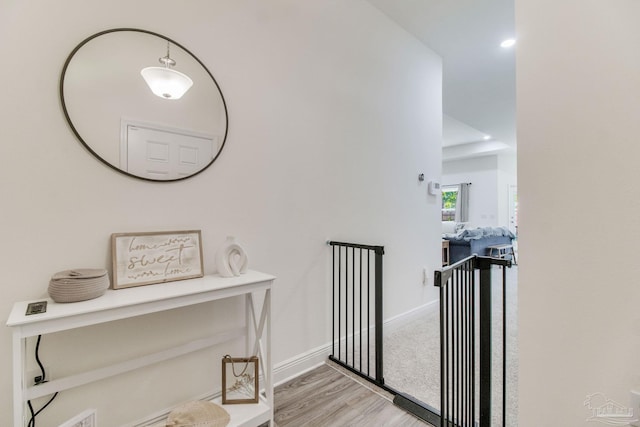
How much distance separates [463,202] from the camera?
28.8 feet

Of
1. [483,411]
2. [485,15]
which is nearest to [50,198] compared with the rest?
[483,411]

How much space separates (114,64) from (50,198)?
70cm

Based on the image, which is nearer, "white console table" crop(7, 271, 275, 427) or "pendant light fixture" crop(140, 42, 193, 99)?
"white console table" crop(7, 271, 275, 427)

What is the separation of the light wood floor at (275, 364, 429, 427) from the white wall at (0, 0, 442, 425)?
0.28m

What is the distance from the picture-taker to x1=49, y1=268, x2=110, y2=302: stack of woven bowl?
106cm

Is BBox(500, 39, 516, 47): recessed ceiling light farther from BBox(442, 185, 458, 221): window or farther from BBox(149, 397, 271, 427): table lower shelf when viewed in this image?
BBox(442, 185, 458, 221): window

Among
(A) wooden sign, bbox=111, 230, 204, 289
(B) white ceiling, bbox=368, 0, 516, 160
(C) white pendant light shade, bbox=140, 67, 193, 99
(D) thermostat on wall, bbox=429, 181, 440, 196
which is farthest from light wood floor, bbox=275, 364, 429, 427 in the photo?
(B) white ceiling, bbox=368, 0, 516, 160

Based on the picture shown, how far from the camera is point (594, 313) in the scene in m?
0.86

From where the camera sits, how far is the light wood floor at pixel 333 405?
1.52 metres

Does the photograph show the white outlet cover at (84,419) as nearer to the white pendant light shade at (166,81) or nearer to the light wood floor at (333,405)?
the light wood floor at (333,405)

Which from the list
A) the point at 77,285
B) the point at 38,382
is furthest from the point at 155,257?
the point at 38,382

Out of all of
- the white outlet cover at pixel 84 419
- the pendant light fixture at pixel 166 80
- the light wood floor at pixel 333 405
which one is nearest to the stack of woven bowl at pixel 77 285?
the white outlet cover at pixel 84 419

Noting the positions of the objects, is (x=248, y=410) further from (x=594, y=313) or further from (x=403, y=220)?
(x=403, y=220)

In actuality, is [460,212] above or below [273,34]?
below
